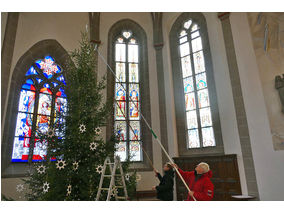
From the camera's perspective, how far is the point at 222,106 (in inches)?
244

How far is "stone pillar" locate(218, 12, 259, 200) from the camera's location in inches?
209

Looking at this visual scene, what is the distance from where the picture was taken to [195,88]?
7078mm

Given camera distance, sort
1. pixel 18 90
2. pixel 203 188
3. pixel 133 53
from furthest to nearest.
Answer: pixel 133 53, pixel 18 90, pixel 203 188

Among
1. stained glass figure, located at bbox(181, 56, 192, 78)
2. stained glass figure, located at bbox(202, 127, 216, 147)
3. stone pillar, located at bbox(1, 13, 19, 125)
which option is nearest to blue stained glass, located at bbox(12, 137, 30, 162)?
stone pillar, located at bbox(1, 13, 19, 125)

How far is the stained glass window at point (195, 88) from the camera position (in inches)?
261

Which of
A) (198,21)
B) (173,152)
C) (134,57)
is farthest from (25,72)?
(198,21)

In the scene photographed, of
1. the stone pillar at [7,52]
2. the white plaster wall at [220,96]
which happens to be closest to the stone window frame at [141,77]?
the white plaster wall at [220,96]

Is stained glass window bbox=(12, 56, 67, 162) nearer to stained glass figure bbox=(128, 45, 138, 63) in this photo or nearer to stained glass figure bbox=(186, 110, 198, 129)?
stained glass figure bbox=(128, 45, 138, 63)

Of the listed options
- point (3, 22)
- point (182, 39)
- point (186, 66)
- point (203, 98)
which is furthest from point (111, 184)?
point (182, 39)

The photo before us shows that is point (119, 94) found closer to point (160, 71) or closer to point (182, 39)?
point (160, 71)

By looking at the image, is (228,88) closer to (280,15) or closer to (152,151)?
(280,15)

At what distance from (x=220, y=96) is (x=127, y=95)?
9.96 ft

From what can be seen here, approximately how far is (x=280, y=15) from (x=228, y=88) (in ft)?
7.05

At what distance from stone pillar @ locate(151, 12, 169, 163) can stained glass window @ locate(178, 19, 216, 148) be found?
696mm
